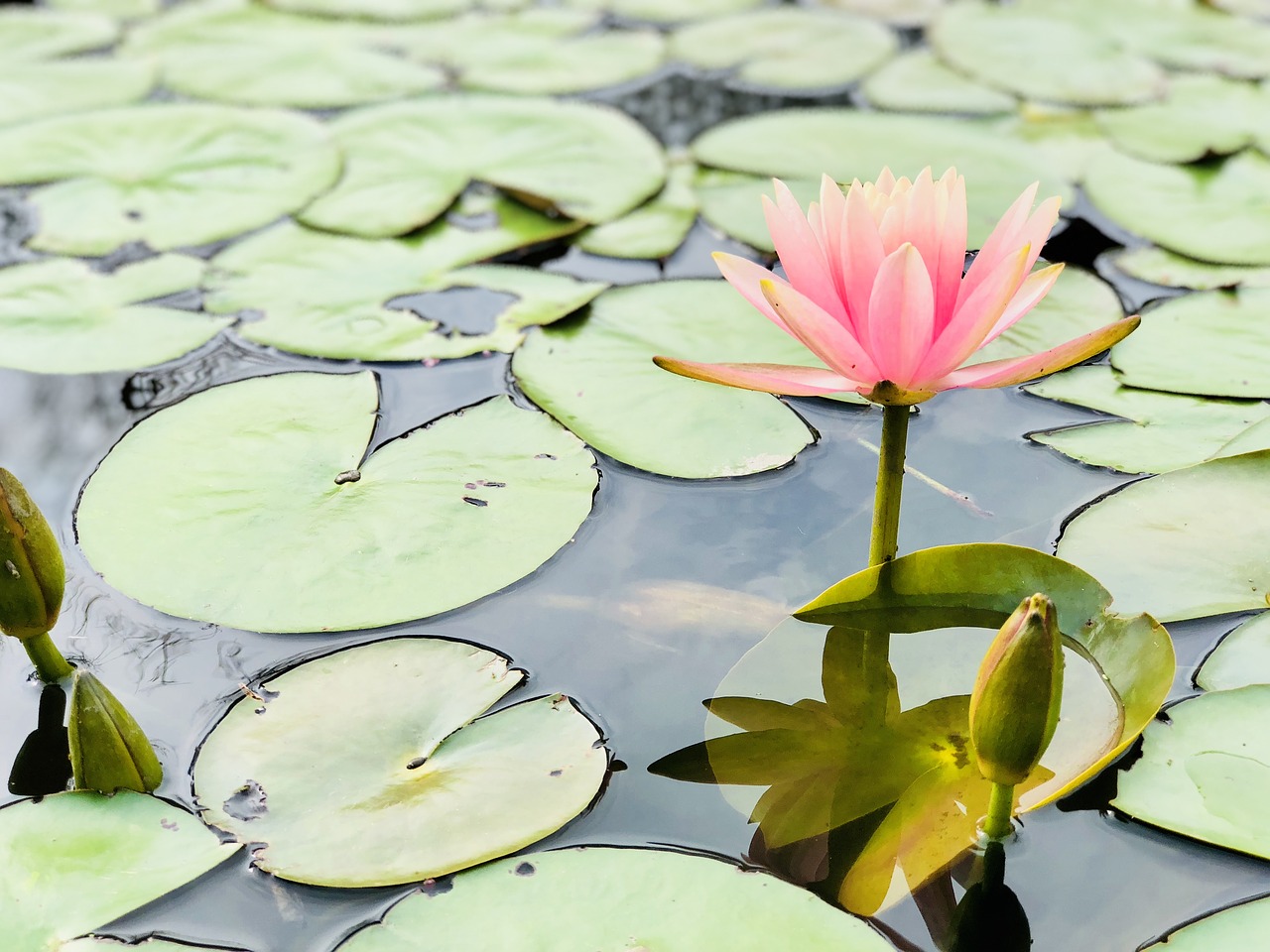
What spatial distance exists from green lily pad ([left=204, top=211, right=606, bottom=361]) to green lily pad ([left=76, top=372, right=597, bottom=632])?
20 centimetres

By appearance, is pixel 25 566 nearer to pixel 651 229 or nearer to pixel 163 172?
pixel 651 229

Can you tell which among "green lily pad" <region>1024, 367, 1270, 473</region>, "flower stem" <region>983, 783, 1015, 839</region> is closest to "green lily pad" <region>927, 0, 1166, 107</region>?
"green lily pad" <region>1024, 367, 1270, 473</region>

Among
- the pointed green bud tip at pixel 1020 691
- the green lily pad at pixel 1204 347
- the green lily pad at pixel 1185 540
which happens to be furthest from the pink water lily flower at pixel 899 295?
the green lily pad at pixel 1204 347

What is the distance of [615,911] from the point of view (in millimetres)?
1279

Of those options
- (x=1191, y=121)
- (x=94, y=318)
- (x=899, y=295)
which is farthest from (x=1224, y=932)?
(x=1191, y=121)

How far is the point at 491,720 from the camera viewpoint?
152 centimetres

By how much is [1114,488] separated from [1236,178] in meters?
1.42

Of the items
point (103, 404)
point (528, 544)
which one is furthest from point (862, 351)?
point (103, 404)

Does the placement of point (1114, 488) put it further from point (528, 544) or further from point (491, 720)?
point (491, 720)

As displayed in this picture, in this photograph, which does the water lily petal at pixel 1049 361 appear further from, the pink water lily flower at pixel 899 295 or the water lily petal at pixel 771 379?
the water lily petal at pixel 771 379

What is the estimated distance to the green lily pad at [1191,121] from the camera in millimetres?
2930

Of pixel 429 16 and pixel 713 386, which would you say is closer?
pixel 713 386

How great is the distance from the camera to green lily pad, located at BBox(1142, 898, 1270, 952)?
1.23 m

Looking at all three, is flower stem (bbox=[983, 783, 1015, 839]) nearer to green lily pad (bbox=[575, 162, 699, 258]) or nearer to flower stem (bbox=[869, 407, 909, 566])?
flower stem (bbox=[869, 407, 909, 566])
